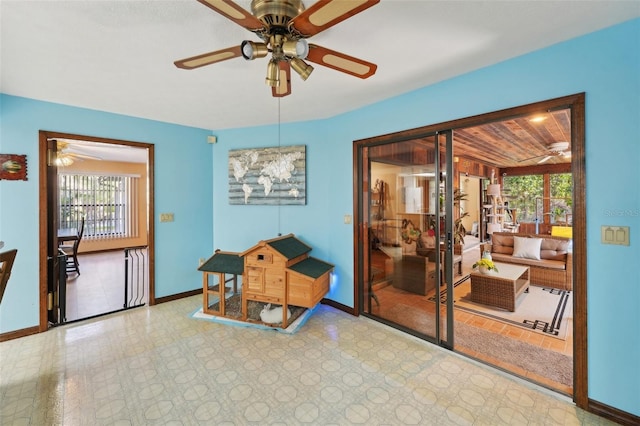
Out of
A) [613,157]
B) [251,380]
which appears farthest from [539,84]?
[251,380]

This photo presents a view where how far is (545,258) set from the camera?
4.52 metres

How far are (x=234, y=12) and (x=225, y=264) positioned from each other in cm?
260

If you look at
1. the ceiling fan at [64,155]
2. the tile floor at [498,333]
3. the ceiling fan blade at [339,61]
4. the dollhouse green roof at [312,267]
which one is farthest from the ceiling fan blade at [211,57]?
the tile floor at [498,333]

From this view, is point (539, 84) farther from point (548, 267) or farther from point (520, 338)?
point (548, 267)

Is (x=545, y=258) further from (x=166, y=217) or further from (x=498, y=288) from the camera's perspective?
(x=166, y=217)

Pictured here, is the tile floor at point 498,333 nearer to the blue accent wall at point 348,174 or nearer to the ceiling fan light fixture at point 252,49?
the blue accent wall at point 348,174

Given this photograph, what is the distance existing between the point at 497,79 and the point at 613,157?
919 mm

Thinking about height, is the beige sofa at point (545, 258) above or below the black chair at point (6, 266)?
below

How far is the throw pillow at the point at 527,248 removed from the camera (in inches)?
176

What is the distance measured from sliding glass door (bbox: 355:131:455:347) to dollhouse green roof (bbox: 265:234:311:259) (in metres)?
0.69

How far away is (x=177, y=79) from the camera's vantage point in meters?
2.37

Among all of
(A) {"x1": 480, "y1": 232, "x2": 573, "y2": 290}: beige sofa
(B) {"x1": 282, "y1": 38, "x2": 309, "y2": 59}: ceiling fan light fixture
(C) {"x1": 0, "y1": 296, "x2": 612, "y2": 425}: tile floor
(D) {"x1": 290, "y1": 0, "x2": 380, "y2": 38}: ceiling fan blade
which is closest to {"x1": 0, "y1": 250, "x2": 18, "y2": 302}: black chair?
(C) {"x1": 0, "y1": 296, "x2": 612, "y2": 425}: tile floor

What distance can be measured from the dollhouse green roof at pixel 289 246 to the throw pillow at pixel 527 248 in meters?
3.64

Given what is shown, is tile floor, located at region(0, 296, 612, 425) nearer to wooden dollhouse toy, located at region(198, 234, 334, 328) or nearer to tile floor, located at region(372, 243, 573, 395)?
tile floor, located at region(372, 243, 573, 395)
